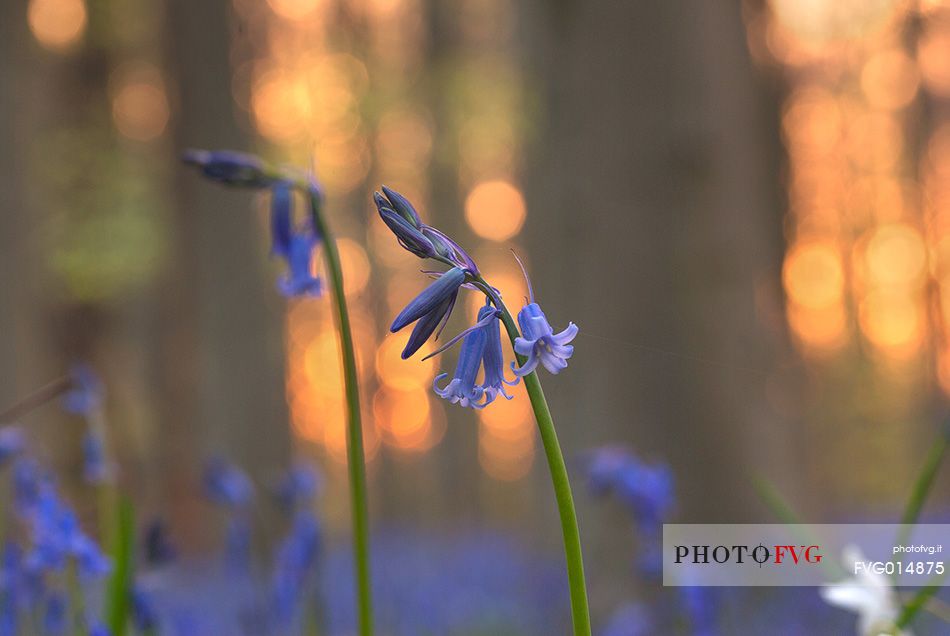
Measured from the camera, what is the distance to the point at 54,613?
1.68 metres

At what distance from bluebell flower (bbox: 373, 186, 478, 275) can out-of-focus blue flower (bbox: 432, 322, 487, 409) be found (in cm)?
9

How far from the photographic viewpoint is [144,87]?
12.0 m

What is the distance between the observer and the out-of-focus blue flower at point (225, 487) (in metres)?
2.19

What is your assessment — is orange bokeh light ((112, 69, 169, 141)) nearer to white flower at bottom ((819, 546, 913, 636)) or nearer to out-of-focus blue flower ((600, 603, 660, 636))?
out-of-focus blue flower ((600, 603, 660, 636))

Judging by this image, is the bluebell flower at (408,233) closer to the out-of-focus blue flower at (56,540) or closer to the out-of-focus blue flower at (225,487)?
the out-of-focus blue flower at (56,540)

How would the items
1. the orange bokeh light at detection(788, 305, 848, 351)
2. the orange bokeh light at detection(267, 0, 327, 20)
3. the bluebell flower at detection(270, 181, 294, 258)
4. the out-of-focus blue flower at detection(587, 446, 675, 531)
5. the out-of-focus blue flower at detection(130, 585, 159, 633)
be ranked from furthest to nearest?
the orange bokeh light at detection(788, 305, 848, 351) → the orange bokeh light at detection(267, 0, 327, 20) → the out-of-focus blue flower at detection(587, 446, 675, 531) → the out-of-focus blue flower at detection(130, 585, 159, 633) → the bluebell flower at detection(270, 181, 294, 258)

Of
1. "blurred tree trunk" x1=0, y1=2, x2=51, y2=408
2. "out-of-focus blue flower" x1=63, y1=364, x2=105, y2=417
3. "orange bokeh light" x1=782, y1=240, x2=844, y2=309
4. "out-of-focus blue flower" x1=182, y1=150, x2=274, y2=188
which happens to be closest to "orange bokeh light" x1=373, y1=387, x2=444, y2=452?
"orange bokeh light" x1=782, y1=240, x2=844, y2=309

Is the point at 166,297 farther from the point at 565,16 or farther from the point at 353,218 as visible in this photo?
the point at 565,16

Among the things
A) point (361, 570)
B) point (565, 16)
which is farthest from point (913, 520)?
point (565, 16)

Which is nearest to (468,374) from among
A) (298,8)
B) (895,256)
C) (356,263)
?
(298,8)

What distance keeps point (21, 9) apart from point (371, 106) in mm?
3975

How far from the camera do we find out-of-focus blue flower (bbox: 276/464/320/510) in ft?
6.90

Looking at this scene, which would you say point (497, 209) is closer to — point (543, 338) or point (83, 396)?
point (83, 396)

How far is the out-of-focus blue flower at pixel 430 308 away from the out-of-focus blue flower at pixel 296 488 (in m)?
Result: 1.22
